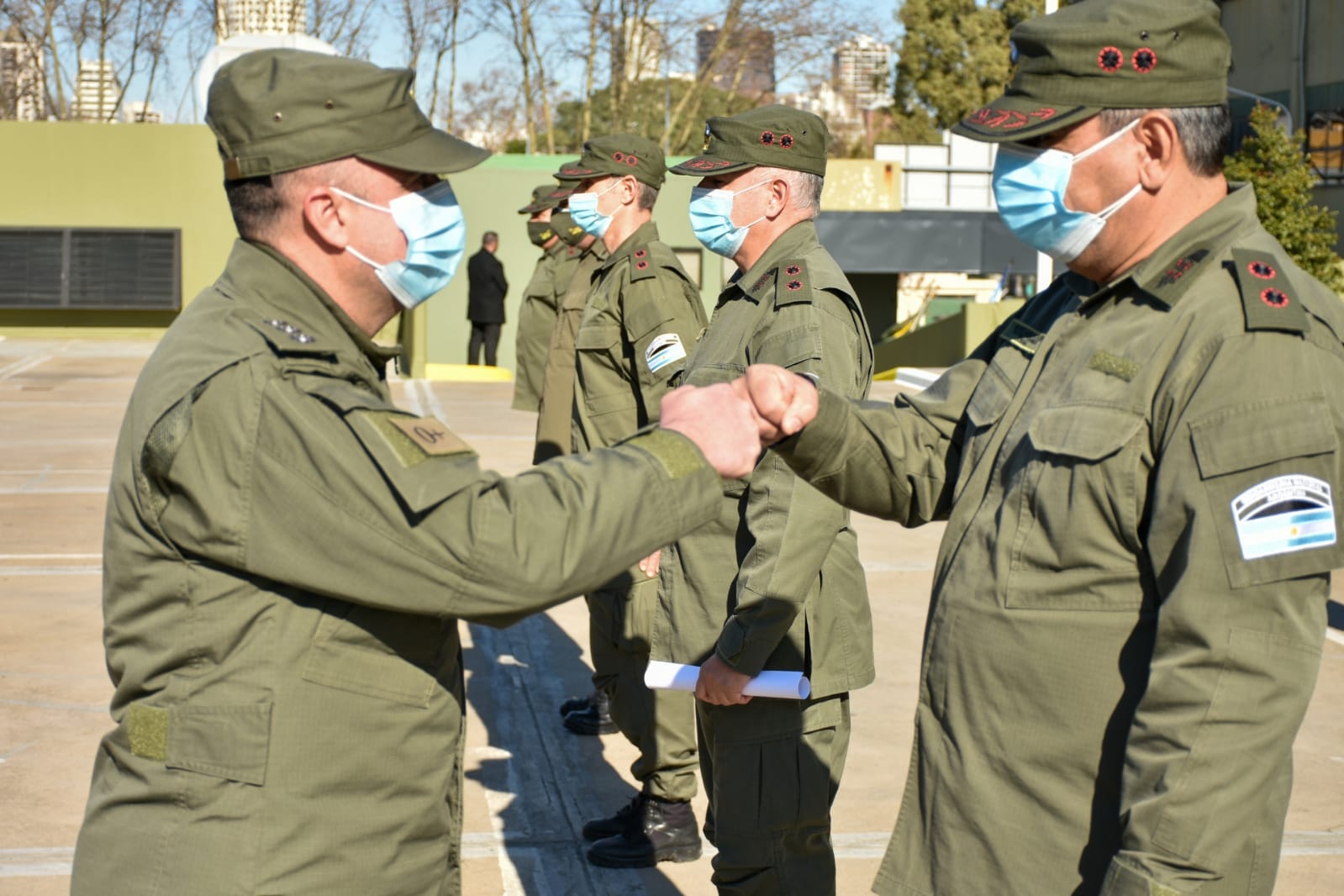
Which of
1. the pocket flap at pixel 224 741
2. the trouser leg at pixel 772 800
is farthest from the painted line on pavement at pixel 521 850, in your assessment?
the pocket flap at pixel 224 741

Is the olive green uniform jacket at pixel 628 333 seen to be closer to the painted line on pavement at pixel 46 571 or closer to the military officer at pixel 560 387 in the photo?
the military officer at pixel 560 387

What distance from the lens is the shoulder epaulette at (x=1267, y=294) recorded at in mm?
2096

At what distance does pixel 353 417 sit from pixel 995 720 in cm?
109

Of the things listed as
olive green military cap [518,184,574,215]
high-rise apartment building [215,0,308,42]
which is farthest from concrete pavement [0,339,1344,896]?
high-rise apartment building [215,0,308,42]

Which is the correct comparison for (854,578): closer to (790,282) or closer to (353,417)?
(790,282)

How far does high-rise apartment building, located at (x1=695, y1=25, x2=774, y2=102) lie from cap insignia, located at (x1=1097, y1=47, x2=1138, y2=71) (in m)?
27.5

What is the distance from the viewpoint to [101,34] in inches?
1262

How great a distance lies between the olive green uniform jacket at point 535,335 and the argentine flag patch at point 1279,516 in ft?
19.0

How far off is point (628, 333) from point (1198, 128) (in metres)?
3.13

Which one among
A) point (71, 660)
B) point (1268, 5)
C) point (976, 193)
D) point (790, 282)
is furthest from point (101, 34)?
point (790, 282)

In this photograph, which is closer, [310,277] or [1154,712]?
[1154,712]

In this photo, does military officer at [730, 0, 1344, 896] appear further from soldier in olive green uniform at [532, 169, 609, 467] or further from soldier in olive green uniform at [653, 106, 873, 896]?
soldier in olive green uniform at [532, 169, 609, 467]

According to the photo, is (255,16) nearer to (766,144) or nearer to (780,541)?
(766,144)

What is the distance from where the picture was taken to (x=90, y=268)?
71.9 ft
